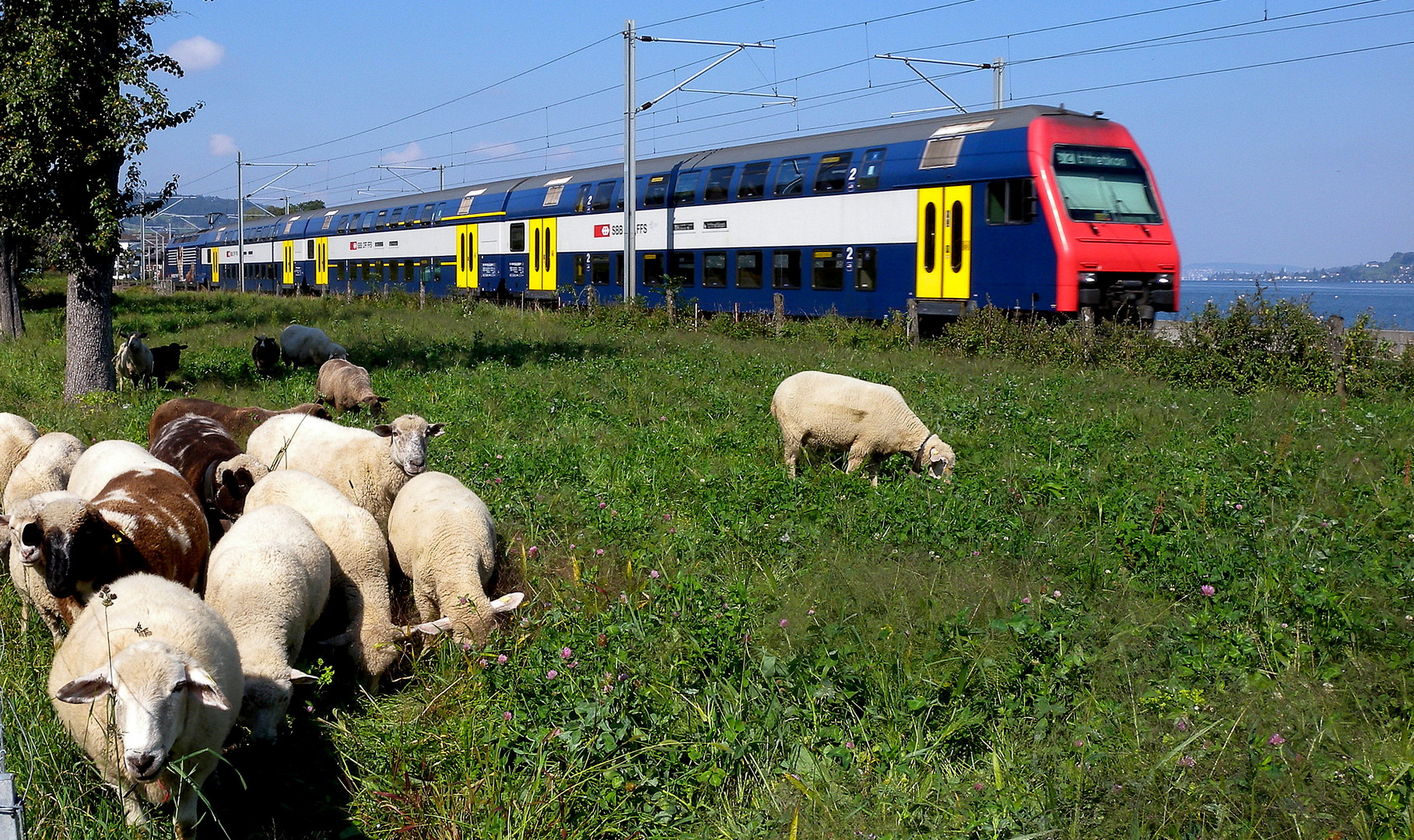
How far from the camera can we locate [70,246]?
41.4 ft

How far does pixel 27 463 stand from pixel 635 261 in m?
20.6

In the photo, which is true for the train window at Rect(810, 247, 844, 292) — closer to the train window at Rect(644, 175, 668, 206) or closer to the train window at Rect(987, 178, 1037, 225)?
the train window at Rect(987, 178, 1037, 225)

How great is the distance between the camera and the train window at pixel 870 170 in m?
20.4

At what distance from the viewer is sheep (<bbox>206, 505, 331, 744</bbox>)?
15.9 ft

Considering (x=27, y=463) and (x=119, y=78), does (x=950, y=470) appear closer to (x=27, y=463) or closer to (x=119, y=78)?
(x=27, y=463)

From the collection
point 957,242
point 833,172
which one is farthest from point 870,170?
point 957,242

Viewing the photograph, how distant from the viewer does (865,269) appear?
21.0 m

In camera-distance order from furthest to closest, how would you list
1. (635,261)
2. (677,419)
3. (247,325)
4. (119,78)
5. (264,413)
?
(635,261)
(247,325)
(119,78)
(677,419)
(264,413)

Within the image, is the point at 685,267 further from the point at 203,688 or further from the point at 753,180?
the point at 203,688

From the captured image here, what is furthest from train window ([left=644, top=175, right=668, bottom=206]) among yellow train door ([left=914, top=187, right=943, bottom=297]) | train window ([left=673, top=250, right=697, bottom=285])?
yellow train door ([left=914, top=187, right=943, bottom=297])

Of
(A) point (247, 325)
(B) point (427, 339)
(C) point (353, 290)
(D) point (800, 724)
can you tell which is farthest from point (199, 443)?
(C) point (353, 290)

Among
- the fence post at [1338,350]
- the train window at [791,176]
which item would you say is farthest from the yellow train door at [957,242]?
the fence post at [1338,350]

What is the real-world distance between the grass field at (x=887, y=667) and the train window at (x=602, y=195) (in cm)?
1901

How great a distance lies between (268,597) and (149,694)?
55.4 inches
